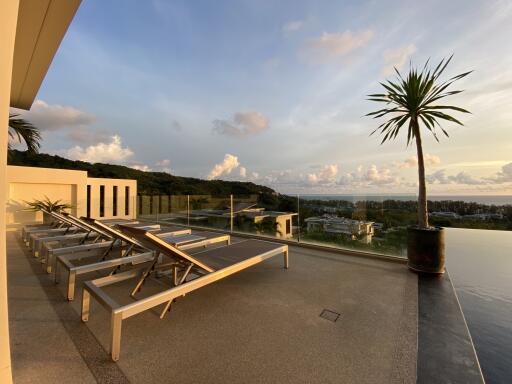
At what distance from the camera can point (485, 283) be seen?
3.42 m

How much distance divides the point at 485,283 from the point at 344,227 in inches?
89.9

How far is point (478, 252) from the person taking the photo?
4.90 metres

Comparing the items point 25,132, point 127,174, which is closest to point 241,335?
point 25,132

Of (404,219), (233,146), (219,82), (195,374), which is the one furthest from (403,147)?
(233,146)

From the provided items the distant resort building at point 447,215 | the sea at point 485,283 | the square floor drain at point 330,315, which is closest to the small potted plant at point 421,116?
the sea at point 485,283

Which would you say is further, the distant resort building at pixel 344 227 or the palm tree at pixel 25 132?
the palm tree at pixel 25 132

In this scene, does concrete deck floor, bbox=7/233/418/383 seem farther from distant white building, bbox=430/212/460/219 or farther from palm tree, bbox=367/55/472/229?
distant white building, bbox=430/212/460/219

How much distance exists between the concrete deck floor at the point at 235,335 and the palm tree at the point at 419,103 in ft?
6.46

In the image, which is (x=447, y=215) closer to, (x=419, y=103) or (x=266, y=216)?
(x=419, y=103)

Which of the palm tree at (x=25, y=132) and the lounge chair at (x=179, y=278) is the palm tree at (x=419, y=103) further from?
the palm tree at (x=25, y=132)

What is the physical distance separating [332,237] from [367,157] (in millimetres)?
4745

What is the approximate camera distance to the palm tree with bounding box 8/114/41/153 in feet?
18.9

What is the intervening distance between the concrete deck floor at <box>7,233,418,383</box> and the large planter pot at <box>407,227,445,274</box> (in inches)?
20.4

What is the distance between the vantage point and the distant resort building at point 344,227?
4758 millimetres
